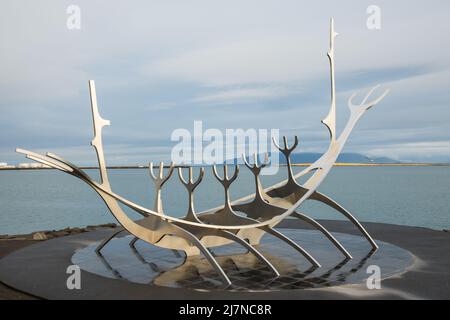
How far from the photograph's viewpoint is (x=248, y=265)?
12.5 m

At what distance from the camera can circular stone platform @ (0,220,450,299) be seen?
9867 mm

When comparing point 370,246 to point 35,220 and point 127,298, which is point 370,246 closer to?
point 127,298

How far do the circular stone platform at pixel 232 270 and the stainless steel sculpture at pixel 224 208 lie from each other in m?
0.48

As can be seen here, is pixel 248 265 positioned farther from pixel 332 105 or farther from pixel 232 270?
pixel 332 105

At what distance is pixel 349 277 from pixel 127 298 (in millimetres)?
4907

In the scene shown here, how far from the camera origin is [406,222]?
3616cm

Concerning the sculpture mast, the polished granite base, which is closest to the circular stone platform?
the polished granite base

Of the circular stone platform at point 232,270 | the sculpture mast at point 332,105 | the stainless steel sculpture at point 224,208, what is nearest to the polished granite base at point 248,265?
the circular stone platform at point 232,270

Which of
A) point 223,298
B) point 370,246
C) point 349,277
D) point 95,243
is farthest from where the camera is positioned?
point 95,243

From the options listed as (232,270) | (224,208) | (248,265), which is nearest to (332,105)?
(224,208)

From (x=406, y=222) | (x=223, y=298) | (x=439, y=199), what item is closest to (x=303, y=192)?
(x=223, y=298)

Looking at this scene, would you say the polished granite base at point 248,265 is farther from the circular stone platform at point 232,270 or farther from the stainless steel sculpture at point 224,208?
the stainless steel sculpture at point 224,208

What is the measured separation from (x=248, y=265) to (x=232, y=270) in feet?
2.20

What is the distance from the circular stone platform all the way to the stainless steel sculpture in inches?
19.1
